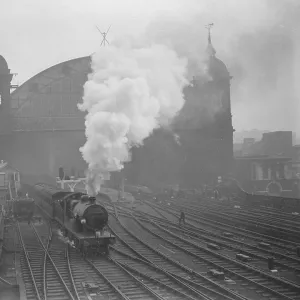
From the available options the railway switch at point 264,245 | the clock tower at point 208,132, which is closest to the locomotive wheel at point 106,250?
the railway switch at point 264,245

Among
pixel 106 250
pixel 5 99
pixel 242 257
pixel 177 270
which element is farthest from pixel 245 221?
pixel 5 99

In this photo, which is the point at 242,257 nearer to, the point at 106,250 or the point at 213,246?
the point at 213,246

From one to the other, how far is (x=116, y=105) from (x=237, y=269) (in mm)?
13489

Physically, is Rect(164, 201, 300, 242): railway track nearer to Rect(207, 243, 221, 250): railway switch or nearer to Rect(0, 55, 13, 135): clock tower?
Rect(207, 243, 221, 250): railway switch

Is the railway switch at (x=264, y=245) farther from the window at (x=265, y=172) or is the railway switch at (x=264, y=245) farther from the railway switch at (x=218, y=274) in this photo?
the window at (x=265, y=172)

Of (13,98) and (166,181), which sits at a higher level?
(13,98)

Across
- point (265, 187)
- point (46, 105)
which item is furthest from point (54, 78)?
point (265, 187)

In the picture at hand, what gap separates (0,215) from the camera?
25.7 metres

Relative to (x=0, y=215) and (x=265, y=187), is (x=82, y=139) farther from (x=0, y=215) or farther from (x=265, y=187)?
(x=0, y=215)

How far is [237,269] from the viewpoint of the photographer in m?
14.5

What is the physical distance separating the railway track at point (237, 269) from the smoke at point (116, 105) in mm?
4970

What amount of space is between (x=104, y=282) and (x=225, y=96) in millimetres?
41238

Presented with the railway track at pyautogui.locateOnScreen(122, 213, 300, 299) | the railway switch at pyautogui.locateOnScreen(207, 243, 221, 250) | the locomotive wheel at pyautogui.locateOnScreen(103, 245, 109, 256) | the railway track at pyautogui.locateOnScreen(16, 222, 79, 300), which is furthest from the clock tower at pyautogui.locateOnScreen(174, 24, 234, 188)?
the locomotive wheel at pyautogui.locateOnScreen(103, 245, 109, 256)

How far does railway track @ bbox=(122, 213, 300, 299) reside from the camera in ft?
39.0
